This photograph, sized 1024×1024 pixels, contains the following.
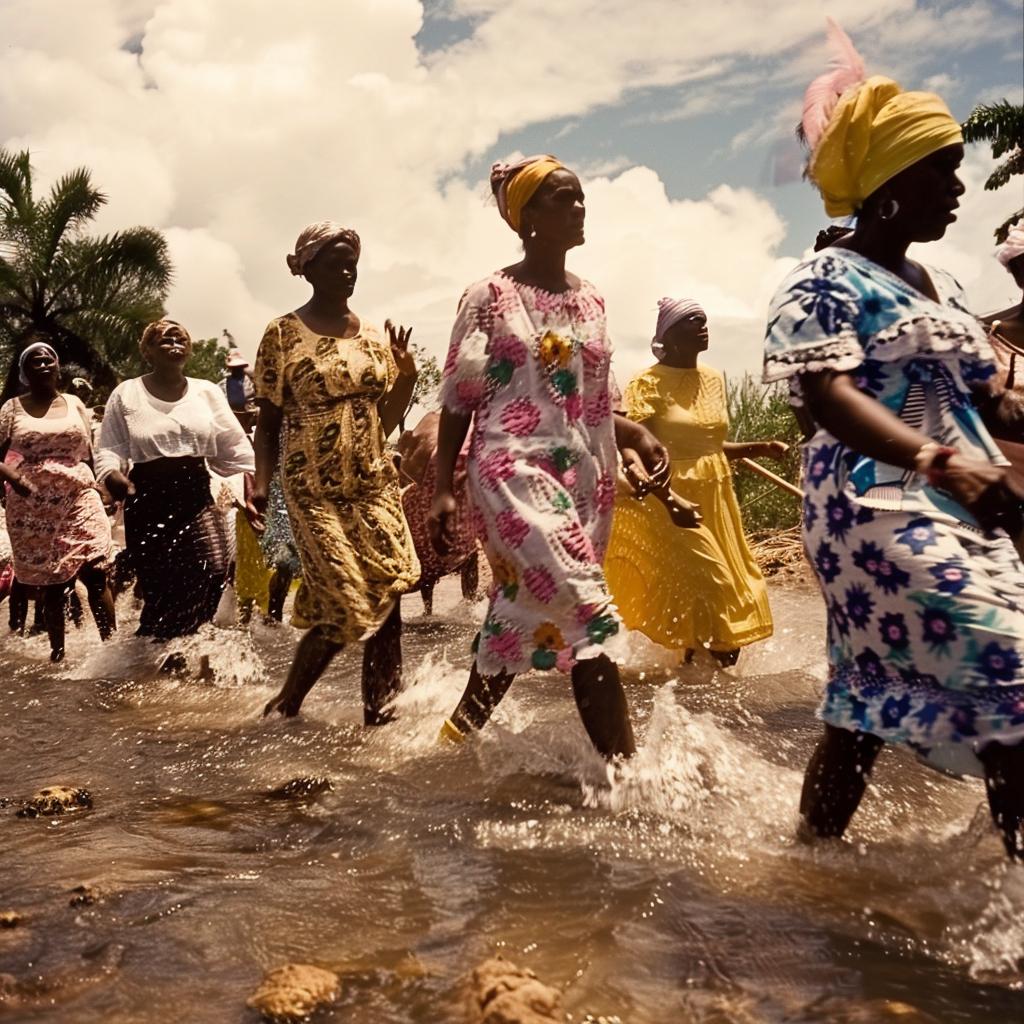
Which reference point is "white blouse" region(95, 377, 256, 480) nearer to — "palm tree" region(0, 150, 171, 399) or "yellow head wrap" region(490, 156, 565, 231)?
"yellow head wrap" region(490, 156, 565, 231)

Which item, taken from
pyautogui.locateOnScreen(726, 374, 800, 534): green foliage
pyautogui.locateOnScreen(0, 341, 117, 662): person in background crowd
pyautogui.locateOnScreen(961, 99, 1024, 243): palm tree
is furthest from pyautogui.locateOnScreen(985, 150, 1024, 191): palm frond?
pyautogui.locateOnScreen(0, 341, 117, 662): person in background crowd

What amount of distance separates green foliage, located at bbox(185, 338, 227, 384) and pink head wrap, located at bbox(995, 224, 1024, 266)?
139ft

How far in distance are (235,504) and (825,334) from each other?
773 centimetres

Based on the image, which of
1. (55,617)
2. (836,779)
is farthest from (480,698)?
(55,617)

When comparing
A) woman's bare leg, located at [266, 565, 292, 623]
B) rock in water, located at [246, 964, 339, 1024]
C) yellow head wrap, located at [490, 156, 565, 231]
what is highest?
yellow head wrap, located at [490, 156, 565, 231]

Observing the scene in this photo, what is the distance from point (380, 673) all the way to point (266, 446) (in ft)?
3.73

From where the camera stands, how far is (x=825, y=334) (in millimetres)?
3205

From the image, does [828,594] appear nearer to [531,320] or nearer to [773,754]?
[531,320]

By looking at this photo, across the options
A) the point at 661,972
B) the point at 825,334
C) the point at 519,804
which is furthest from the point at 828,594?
the point at 519,804

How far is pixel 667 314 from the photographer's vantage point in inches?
302

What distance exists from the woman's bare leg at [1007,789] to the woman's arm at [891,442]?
52cm

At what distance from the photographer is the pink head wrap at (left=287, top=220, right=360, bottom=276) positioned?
5836 millimetres

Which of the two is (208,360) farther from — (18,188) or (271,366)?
(271,366)

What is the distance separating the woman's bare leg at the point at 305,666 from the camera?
5859 mm
